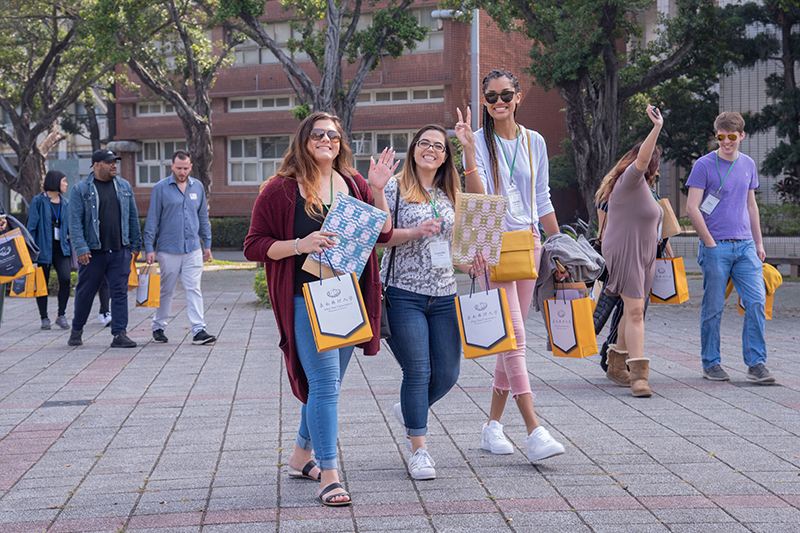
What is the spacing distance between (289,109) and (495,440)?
3375 centimetres

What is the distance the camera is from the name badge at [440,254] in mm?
4102

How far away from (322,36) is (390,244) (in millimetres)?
16026

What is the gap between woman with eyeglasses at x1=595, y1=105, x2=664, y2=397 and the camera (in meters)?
6.15

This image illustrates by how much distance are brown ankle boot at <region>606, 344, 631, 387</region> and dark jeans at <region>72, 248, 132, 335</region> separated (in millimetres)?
4949

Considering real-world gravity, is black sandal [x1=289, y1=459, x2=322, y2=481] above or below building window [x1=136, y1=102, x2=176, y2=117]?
below

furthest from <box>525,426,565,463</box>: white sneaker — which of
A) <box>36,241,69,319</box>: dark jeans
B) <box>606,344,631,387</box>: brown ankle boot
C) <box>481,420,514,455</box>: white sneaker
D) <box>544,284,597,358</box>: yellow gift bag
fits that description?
<box>36,241,69,319</box>: dark jeans

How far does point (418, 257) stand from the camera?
423 centimetres

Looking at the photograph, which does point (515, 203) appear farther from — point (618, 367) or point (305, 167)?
point (618, 367)

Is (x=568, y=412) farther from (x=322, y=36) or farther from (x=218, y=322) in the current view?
(x=322, y=36)

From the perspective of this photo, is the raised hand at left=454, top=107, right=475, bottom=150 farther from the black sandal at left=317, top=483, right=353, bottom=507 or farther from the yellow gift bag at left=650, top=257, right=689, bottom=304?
the yellow gift bag at left=650, top=257, right=689, bottom=304

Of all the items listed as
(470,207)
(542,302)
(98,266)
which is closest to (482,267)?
(470,207)

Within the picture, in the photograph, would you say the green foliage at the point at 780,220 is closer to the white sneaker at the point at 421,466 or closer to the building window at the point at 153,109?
the white sneaker at the point at 421,466

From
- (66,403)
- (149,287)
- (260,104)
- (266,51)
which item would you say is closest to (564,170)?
(260,104)

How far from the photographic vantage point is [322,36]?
63.0 ft
